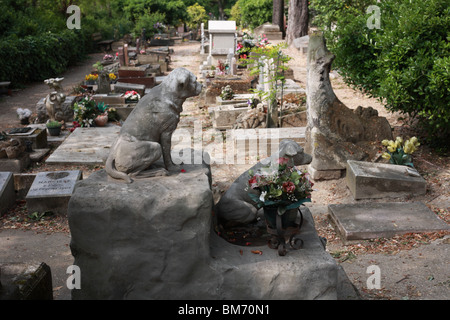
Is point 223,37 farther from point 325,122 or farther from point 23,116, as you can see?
point 325,122

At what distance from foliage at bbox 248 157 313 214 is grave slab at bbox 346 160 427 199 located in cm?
Result: 360

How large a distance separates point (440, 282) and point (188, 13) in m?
38.1

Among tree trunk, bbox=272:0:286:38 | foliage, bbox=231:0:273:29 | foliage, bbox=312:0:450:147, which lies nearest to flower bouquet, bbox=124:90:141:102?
foliage, bbox=312:0:450:147

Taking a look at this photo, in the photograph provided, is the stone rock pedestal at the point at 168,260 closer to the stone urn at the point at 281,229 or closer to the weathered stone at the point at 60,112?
the stone urn at the point at 281,229

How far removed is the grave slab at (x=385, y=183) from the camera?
25.6 feet

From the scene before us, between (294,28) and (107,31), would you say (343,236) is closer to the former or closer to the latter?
(294,28)

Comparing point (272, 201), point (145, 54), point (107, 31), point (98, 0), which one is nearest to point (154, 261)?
point (272, 201)

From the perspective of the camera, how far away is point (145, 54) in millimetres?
24359

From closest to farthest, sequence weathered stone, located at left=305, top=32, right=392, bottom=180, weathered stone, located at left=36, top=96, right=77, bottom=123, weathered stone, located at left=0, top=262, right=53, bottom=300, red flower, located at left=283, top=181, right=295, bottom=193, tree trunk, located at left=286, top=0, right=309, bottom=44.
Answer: weathered stone, located at left=0, top=262, right=53, bottom=300
red flower, located at left=283, top=181, right=295, bottom=193
weathered stone, located at left=305, top=32, right=392, bottom=180
weathered stone, located at left=36, top=96, right=77, bottom=123
tree trunk, located at left=286, top=0, right=309, bottom=44

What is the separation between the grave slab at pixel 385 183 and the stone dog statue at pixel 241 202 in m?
3.22

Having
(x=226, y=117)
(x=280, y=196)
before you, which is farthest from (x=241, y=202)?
(x=226, y=117)

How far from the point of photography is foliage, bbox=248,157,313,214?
4379mm

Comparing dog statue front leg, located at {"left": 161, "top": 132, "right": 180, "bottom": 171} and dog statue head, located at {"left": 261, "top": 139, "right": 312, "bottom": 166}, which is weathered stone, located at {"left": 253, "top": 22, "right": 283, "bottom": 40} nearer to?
dog statue head, located at {"left": 261, "top": 139, "right": 312, "bottom": 166}

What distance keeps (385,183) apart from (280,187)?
13.3ft
